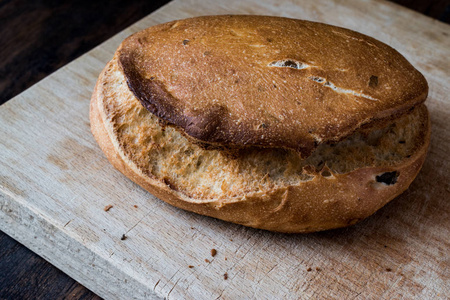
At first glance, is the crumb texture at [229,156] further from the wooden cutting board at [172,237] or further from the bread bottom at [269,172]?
the wooden cutting board at [172,237]

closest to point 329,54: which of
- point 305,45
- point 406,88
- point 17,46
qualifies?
point 305,45

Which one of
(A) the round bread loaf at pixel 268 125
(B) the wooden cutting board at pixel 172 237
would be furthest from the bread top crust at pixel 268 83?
(B) the wooden cutting board at pixel 172 237

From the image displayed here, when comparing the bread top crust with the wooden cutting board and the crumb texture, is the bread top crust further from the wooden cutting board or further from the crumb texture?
the wooden cutting board

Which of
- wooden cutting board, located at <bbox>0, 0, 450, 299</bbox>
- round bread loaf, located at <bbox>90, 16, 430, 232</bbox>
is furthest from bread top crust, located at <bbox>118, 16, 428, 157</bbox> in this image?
wooden cutting board, located at <bbox>0, 0, 450, 299</bbox>

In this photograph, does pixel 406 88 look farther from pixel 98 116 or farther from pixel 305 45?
pixel 98 116

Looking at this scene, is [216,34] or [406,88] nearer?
[406,88]

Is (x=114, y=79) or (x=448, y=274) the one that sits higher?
(x=114, y=79)
